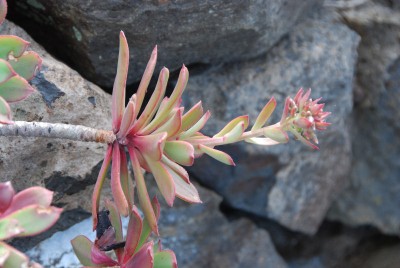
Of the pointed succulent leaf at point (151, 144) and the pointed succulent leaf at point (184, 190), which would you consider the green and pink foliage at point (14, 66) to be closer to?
the pointed succulent leaf at point (151, 144)

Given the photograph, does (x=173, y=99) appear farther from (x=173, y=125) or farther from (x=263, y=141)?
(x=263, y=141)

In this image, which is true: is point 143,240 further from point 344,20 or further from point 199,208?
point 344,20

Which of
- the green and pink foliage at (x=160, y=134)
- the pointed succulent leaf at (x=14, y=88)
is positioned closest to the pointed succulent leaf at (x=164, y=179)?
the green and pink foliage at (x=160, y=134)

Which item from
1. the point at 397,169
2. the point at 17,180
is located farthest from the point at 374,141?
the point at 17,180

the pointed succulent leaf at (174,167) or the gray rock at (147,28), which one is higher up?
the gray rock at (147,28)

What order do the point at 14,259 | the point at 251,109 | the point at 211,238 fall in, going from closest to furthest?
1. the point at 14,259
2. the point at 251,109
3. the point at 211,238

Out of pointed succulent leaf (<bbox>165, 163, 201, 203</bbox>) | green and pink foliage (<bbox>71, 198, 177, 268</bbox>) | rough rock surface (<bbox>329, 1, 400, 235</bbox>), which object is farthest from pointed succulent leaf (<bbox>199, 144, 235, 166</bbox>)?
rough rock surface (<bbox>329, 1, 400, 235</bbox>)

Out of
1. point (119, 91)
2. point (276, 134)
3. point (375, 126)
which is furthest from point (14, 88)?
point (375, 126)
